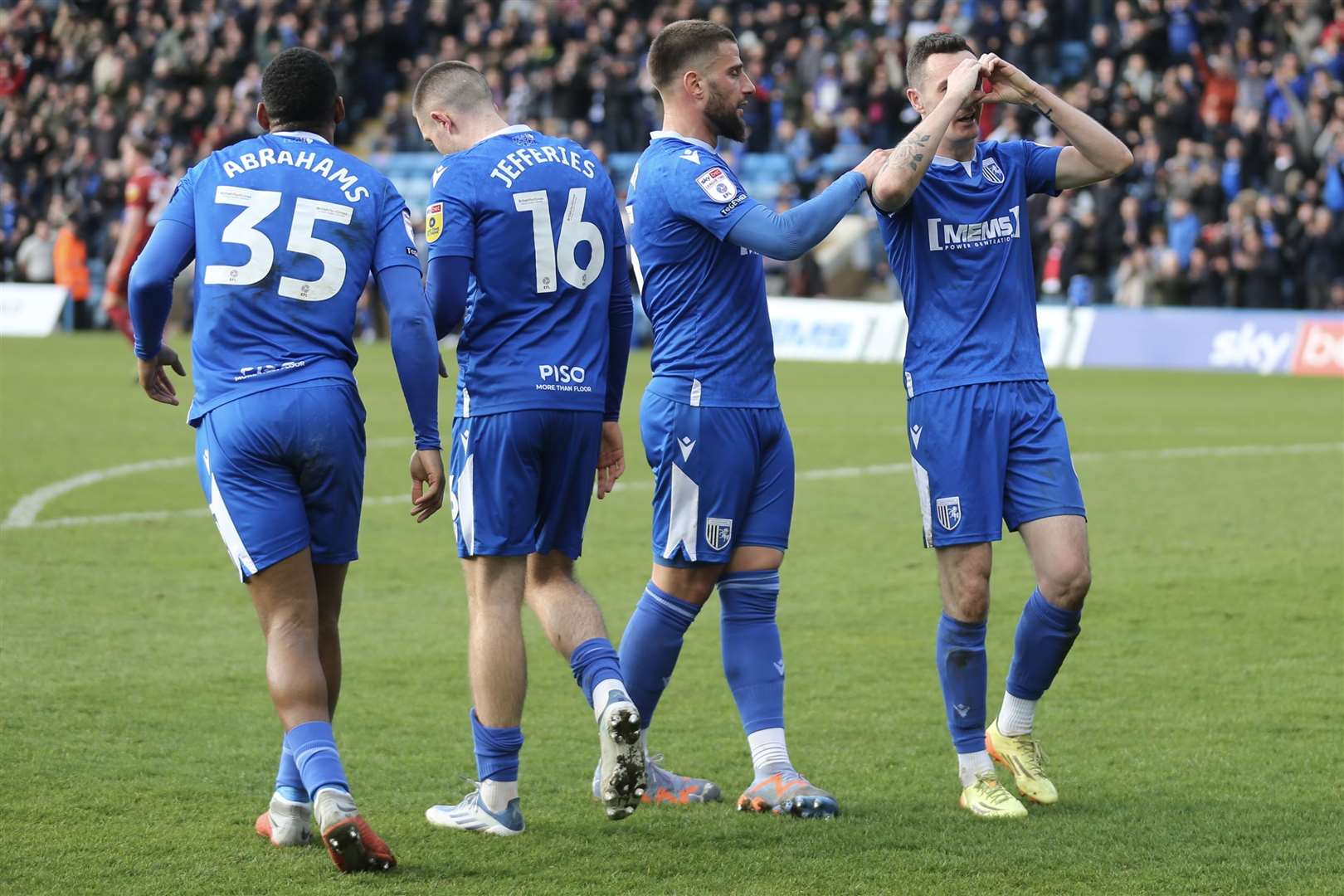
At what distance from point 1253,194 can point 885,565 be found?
17789 millimetres

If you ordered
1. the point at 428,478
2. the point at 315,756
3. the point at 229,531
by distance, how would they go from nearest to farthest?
the point at 315,756 < the point at 229,531 < the point at 428,478

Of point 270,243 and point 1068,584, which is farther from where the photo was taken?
point 1068,584

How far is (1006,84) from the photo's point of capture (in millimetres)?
5605

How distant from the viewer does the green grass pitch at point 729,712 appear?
4855mm

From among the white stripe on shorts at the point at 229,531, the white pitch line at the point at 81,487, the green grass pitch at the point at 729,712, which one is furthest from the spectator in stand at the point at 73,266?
the white stripe on shorts at the point at 229,531

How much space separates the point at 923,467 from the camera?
5734 mm

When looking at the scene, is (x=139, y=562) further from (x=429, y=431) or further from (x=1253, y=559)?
(x=1253, y=559)

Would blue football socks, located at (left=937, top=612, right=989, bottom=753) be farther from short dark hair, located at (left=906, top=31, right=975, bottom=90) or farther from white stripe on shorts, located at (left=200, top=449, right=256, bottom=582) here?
white stripe on shorts, located at (left=200, top=449, right=256, bottom=582)

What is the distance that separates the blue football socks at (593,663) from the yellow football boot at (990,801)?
1.11 metres

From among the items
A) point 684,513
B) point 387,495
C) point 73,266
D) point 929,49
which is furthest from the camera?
point 73,266

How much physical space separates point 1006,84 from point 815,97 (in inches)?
1039

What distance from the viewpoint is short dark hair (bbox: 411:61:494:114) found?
547 cm

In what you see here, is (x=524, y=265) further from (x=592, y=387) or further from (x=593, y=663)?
(x=593, y=663)

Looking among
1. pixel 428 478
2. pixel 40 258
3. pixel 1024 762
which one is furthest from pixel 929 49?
pixel 40 258
